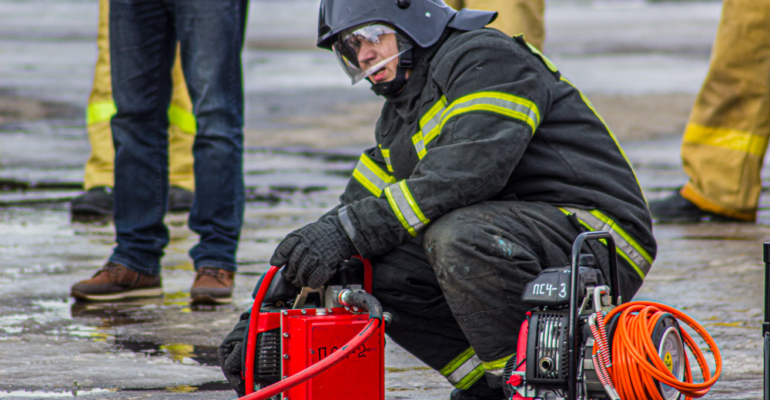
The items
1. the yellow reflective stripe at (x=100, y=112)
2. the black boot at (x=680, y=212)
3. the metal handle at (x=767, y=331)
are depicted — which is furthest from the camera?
the yellow reflective stripe at (x=100, y=112)

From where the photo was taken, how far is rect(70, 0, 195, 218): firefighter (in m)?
5.63

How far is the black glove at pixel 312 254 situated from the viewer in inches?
97.6

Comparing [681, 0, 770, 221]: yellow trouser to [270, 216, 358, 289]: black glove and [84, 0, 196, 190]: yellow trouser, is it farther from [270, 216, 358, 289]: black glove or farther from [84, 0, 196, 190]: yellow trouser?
[270, 216, 358, 289]: black glove

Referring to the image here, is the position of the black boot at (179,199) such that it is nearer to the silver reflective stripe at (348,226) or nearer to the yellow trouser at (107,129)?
the yellow trouser at (107,129)

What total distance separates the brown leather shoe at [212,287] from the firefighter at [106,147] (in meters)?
1.97

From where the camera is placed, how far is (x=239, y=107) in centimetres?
407

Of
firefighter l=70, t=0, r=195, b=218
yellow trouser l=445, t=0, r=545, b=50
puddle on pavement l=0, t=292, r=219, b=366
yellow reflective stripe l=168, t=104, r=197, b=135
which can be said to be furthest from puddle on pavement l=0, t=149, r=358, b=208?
yellow trouser l=445, t=0, r=545, b=50

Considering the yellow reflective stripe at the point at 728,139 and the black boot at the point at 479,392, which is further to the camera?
the yellow reflective stripe at the point at 728,139

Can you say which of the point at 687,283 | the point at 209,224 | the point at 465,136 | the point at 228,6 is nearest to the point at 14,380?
the point at 209,224

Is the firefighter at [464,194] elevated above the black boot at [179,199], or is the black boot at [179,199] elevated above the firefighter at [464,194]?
→ the firefighter at [464,194]

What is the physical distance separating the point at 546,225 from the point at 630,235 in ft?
0.89

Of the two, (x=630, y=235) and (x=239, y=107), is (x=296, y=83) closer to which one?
(x=239, y=107)

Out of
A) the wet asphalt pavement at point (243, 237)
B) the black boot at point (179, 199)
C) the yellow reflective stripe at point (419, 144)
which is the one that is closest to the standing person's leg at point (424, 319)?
the wet asphalt pavement at point (243, 237)

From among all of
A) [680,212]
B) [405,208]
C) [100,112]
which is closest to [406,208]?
[405,208]
